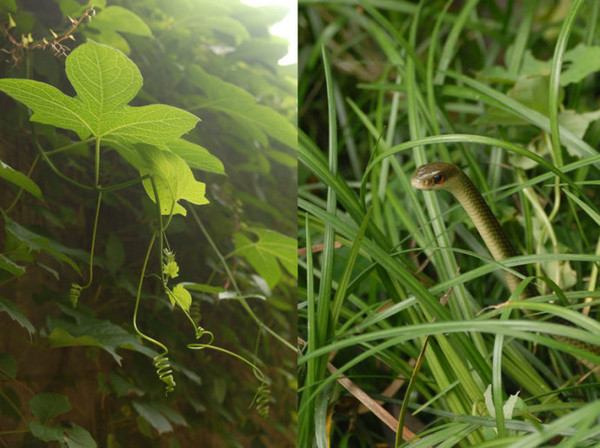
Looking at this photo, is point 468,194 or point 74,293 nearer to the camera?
point 74,293

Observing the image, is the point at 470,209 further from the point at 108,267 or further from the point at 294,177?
the point at 108,267

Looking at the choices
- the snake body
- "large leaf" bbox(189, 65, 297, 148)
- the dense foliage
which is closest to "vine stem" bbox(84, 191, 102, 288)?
the dense foliage

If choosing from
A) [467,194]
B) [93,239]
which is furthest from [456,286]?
[93,239]

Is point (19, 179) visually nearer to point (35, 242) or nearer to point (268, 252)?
point (35, 242)

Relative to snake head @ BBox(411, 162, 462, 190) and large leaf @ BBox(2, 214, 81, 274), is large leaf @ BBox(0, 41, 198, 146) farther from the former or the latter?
snake head @ BBox(411, 162, 462, 190)

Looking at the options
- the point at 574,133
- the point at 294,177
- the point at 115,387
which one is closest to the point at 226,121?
the point at 294,177
